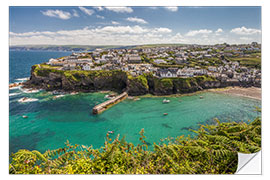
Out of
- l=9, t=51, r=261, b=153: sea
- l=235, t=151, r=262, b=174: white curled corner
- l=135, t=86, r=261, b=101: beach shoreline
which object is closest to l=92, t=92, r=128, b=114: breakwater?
l=9, t=51, r=261, b=153: sea

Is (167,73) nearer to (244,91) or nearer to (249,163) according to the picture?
(244,91)

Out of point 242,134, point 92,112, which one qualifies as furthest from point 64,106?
point 242,134

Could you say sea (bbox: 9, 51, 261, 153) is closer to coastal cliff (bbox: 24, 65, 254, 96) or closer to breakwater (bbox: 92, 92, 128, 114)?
breakwater (bbox: 92, 92, 128, 114)

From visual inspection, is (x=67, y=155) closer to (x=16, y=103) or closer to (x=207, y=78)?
(x=16, y=103)

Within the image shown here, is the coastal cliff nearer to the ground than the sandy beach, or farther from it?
farther from it

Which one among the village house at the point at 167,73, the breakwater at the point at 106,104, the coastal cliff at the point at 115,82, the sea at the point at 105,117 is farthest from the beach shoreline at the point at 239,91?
the village house at the point at 167,73

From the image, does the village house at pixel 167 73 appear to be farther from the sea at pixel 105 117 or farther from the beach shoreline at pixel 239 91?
the sea at pixel 105 117
